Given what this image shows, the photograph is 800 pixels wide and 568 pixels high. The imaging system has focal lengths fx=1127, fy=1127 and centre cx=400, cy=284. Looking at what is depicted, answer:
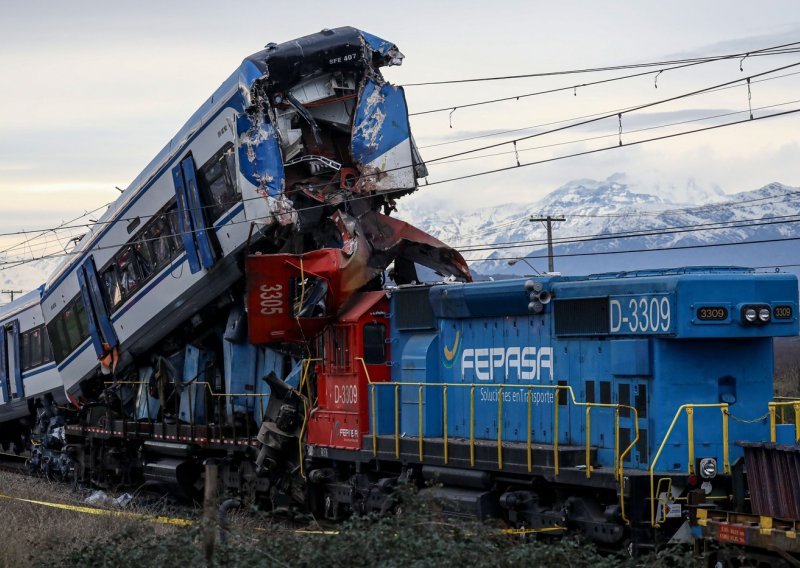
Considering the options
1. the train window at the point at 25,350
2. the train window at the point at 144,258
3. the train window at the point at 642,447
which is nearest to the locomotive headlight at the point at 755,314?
the train window at the point at 642,447

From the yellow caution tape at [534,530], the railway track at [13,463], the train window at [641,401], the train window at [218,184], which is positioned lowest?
the railway track at [13,463]

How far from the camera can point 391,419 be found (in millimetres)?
15492

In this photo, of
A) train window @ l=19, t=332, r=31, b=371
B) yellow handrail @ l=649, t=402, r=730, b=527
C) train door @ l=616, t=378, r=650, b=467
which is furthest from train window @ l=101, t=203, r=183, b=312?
yellow handrail @ l=649, t=402, r=730, b=527

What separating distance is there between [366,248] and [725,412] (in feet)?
21.5

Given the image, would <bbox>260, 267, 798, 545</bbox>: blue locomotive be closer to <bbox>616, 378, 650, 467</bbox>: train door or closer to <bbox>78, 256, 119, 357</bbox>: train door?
<bbox>616, 378, 650, 467</bbox>: train door

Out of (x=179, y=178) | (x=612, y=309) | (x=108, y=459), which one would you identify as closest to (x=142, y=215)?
(x=179, y=178)

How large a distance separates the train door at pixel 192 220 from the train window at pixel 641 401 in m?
7.53

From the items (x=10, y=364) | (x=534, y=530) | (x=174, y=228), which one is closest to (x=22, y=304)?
(x=10, y=364)

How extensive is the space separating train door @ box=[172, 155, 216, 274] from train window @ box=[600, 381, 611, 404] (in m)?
6.98

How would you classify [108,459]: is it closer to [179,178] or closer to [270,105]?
[179,178]

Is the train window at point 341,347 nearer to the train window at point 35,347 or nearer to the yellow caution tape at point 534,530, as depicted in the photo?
the yellow caution tape at point 534,530

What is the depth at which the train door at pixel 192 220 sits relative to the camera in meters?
17.3

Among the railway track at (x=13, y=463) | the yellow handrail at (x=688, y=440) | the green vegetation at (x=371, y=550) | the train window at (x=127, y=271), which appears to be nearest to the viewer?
the green vegetation at (x=371, y=550)

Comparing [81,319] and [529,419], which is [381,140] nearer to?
[529,419]
